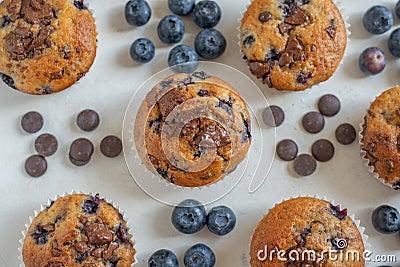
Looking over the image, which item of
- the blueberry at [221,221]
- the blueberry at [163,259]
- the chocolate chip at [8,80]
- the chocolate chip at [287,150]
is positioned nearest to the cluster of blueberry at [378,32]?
the chocolate chip at [287,150]

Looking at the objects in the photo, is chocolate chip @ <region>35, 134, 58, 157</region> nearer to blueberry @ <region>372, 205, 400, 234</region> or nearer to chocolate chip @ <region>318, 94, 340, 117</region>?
chocolate chip @ <region>318, 94, 340, 117</region>

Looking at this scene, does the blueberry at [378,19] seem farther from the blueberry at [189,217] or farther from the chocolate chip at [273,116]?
the blueberry at [189,217]

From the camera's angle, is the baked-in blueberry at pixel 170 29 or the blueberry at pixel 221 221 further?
the baked-in blueberry at pixel 170 29

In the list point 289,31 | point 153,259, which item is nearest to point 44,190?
point 153,259

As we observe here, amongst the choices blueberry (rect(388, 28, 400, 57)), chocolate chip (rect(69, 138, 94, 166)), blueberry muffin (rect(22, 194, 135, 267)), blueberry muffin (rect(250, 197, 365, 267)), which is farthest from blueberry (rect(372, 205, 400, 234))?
chocolate chip (rect(69, 138, 94, 166))

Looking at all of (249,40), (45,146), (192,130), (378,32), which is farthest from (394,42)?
(45,146)

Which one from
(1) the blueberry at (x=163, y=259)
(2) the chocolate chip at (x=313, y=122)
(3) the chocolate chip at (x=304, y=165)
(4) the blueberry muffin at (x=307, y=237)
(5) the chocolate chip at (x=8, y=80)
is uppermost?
(5) the chocolate chip at (x=8, y=80)
